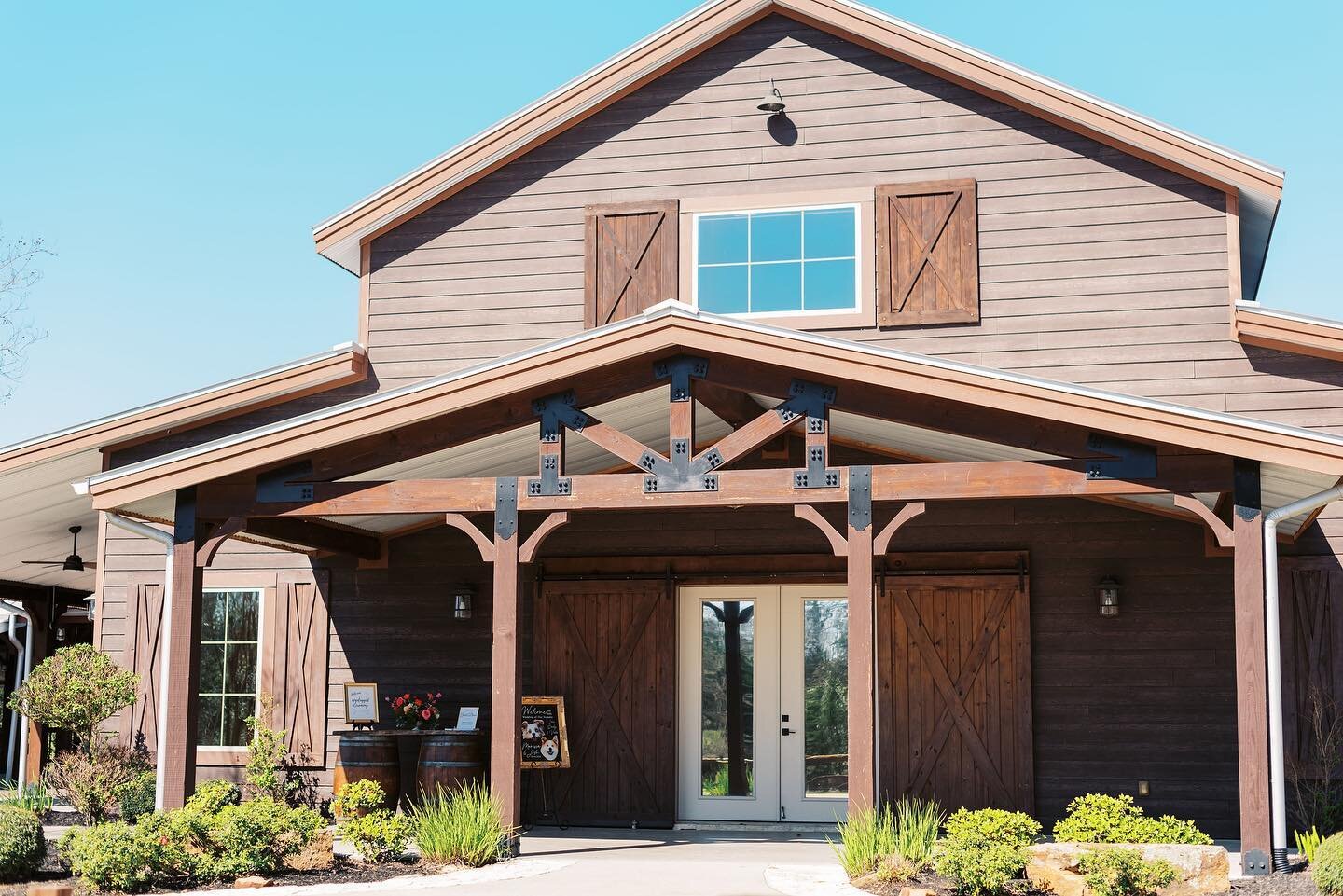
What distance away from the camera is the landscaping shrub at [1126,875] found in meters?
7.80

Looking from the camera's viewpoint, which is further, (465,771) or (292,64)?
(292,64)

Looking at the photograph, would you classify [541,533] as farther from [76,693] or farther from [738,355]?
[76,693]

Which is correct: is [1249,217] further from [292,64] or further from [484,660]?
[292,64]

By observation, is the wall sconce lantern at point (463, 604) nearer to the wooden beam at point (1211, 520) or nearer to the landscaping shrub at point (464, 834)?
the landscaping shrub at point (464, 834)

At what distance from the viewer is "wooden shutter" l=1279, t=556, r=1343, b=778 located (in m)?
10.8

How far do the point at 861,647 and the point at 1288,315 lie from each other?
4805 mm

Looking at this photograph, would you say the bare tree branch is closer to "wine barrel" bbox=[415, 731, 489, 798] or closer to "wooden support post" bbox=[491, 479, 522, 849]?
"wine barrel" bbox=[415, 731, 489, 798]

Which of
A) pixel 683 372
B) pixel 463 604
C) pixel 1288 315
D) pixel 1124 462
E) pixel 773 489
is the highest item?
pixel 1288 315

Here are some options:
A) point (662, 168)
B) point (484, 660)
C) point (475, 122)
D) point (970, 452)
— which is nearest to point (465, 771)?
point (484, 660)

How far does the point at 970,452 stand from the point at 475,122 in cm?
2552

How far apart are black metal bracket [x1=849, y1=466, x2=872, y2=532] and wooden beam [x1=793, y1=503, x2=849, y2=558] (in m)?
0.16

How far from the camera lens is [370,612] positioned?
12.9m

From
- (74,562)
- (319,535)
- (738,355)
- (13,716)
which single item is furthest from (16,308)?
(738,355)

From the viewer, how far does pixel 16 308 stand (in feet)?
66.0
